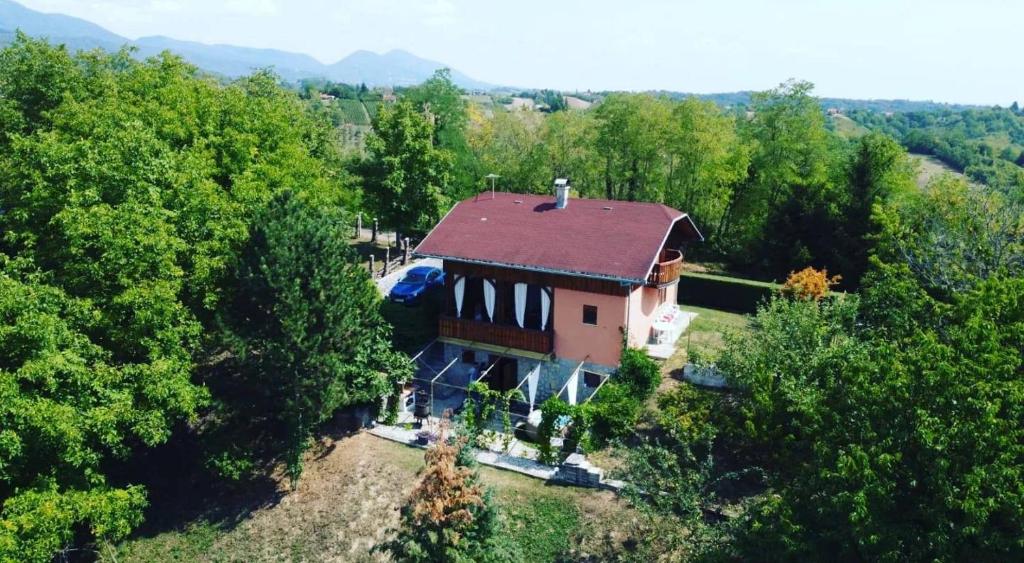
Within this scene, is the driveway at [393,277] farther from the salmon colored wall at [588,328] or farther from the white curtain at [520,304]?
the salmon colored wall at [588,328]

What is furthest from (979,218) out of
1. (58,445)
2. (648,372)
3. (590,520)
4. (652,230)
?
(58,445)

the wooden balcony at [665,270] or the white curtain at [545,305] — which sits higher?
the wooden balcony at [665,270]

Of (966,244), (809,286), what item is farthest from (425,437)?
(966,244)

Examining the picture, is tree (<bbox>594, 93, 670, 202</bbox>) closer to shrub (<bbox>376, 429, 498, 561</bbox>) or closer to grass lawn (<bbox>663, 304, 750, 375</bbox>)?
grass lawn (<bbox>663, 304, 750, 375</bbox>)

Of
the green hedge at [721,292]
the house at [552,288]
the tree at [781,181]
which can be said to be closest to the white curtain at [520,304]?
the house at [552,288]

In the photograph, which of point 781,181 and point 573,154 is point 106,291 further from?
point 781,181

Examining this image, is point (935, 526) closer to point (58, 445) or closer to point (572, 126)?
point (58, 445)
